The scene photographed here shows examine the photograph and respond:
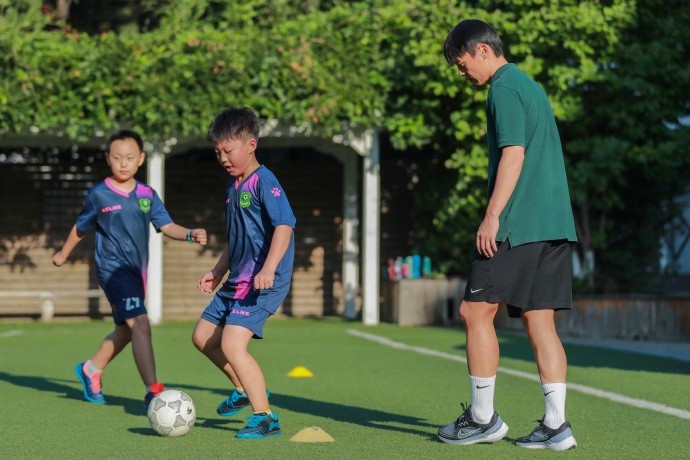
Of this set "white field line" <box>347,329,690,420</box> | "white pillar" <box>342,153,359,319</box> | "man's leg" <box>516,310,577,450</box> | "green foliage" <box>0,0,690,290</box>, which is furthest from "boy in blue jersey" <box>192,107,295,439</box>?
"white pillar" <box>342,153,359,319</box>

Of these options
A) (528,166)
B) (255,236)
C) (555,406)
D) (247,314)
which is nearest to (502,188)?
(528,166)

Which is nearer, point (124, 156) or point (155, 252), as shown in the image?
point (124, 156)

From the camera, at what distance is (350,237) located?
63.4 feet

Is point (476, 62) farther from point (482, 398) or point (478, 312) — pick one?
point (482, 398)

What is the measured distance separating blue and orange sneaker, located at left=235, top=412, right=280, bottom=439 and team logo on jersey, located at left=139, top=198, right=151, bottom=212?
2.24 metres

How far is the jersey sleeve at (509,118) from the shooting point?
566cm

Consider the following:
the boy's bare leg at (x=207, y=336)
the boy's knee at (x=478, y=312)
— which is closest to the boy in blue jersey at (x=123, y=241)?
the boy's bare leg at (x=207, y=336)

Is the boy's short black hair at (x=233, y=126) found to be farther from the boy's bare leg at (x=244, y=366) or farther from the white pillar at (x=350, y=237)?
the white pillar at (x=350, y=237)

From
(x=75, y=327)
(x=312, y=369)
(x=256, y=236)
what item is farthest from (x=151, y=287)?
(x=256, y=236)

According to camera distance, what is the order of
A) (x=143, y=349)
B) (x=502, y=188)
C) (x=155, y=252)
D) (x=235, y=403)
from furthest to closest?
(x=155, y=252) → (x=143, y=349) → (x=235, y=403) → (x=502, y=188)

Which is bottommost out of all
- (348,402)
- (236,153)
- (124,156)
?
(348,402)

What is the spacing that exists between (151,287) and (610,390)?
9.98m

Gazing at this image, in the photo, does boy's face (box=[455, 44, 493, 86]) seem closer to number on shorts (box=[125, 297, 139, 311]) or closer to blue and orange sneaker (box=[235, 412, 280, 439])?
blue and orange sneaker (box=[235, 412, 280, 439])

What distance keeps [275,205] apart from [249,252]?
283 mm
